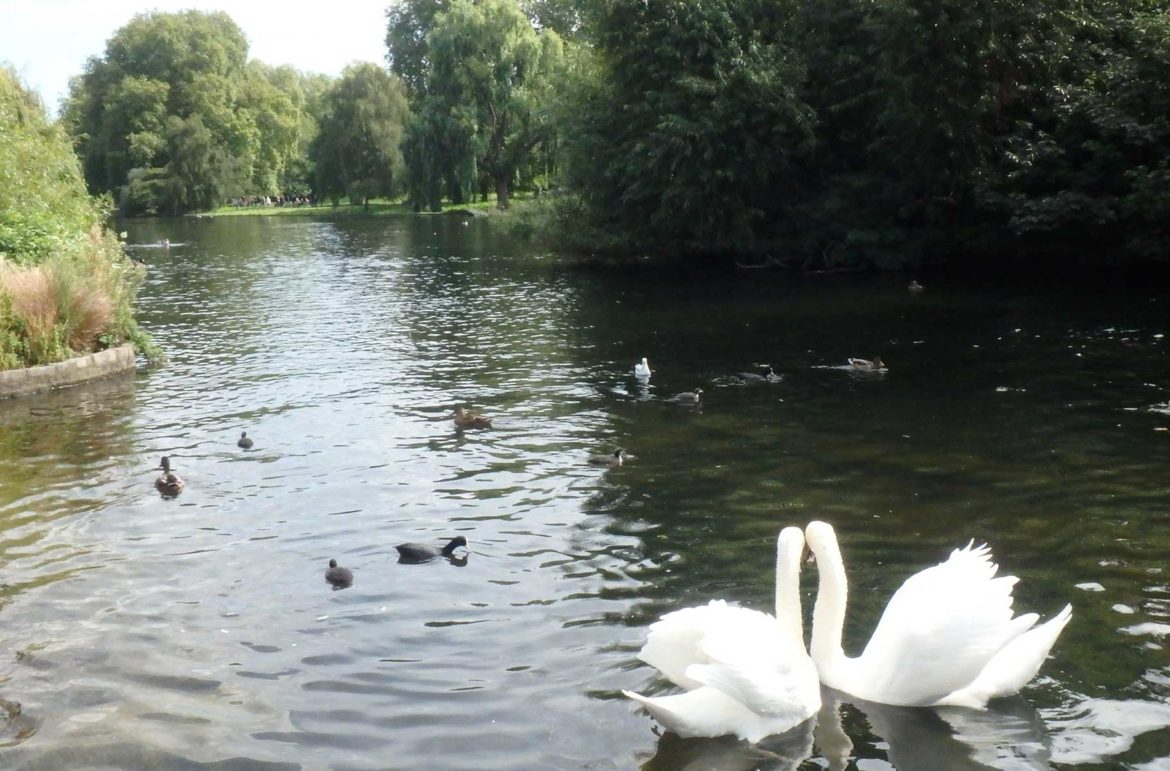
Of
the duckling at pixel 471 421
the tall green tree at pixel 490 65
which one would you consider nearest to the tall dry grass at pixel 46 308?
the duckling at pixel 471 421

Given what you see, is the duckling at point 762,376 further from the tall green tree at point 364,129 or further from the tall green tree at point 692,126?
the tall green tree at point 364,129

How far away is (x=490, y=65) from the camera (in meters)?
66.1

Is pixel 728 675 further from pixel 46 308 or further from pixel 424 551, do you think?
pixel 46 308

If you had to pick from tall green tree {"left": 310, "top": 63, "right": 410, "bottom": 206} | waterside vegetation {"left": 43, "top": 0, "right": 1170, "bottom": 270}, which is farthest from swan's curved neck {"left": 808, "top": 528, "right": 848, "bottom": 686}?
tall green tree {"left": 310, "top": 63, "right": 410, "bottom": 206}

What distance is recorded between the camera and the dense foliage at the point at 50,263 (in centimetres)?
1872

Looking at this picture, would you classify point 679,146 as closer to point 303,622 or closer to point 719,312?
point 719,312

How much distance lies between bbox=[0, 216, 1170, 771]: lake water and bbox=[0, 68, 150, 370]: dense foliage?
1211 mm

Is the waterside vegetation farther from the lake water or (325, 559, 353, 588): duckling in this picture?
(325, 559, 353, 588): duckling

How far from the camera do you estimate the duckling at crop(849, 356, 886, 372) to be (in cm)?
1923

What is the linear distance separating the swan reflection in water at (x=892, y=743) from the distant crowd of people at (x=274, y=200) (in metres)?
112

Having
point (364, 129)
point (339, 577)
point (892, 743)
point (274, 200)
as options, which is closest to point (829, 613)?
point (892, 743)

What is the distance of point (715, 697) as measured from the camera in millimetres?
6664

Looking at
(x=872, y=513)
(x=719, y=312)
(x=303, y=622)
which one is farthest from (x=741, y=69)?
(x=303, y=622)

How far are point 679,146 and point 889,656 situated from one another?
30718mm
